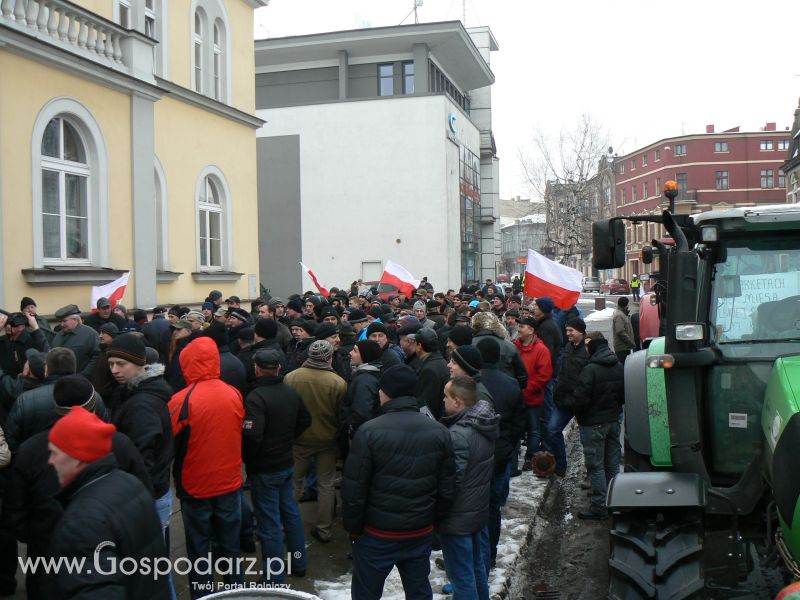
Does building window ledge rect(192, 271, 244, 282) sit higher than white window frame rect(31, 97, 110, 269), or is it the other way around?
white window frame rect(31, 97, 110, 269)

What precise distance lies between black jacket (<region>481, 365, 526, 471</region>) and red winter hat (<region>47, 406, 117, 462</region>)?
150 inches

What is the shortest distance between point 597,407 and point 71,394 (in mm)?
5266

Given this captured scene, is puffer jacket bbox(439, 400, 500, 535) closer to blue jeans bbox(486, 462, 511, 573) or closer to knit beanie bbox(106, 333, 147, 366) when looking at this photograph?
blue jeans bbox(486, 462, 511, 573)

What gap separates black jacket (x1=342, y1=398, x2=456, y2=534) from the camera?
14.1 feet

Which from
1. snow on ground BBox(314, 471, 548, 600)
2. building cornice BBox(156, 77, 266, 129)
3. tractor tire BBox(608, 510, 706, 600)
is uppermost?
building cornice BBox(156, 77, 266, 129)

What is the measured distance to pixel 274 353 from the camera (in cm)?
580

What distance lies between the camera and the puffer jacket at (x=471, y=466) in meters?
4.81

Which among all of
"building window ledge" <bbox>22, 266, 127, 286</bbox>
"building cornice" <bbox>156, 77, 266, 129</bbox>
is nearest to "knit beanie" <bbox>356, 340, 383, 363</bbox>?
"building window ledge" <bbox>22, 266, 127, 286</bbox>

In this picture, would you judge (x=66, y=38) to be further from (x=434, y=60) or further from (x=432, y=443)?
(x=434, y=60)

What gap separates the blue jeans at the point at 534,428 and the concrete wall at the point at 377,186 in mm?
23502

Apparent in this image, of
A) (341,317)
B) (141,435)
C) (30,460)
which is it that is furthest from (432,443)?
(341,317)

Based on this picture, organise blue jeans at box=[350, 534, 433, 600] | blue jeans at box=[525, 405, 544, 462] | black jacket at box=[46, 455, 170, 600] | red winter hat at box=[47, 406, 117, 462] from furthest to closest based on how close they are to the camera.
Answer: blue jeans at box=[525, 405, 544, 462], blue jeans at box=[350, 534, 433, 600], red winter hat at box=[47, 406, 117, 462], black jacket at box=[46, 455, 170, 600]

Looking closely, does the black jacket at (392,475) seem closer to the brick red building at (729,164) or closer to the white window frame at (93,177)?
the white window frame at (93,177)

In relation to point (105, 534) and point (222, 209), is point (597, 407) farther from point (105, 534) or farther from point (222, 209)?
point (222, 209)
